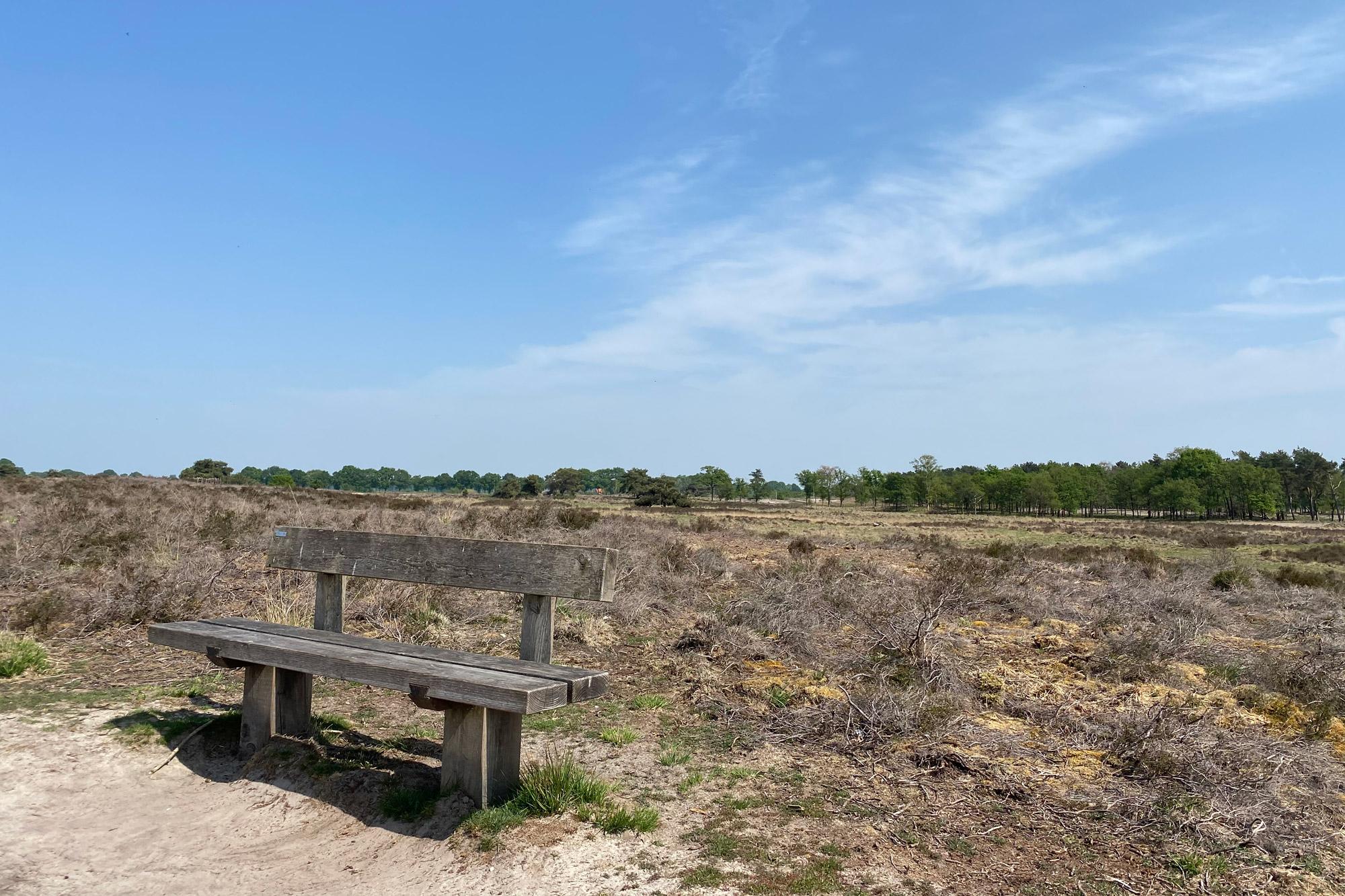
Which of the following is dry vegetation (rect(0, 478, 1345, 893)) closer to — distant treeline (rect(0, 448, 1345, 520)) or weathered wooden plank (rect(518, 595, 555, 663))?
weathered wooden plank (rect(518, 595, 555, 663))

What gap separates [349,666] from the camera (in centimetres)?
436

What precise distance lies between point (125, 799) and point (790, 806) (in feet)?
11.9

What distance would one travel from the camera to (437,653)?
4.61 metres

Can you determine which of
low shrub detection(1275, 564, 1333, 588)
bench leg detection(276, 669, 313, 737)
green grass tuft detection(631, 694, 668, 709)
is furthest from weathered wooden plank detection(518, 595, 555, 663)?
low shrub detection(1275, 564, 1333, 588)

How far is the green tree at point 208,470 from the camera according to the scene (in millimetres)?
57031

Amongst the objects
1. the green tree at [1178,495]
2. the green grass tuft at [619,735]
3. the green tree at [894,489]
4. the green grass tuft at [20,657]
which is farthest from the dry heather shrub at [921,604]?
the green tree at [894,489]

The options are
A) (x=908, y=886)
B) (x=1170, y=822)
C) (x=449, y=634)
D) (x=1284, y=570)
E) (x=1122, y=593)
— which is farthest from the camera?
(x=1284, y=570)

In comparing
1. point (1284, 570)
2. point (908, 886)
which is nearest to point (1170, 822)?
point (908, 886)

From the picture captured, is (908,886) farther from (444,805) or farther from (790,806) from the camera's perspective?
(444,805)

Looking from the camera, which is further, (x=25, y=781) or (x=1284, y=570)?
(x=1284, y=570)

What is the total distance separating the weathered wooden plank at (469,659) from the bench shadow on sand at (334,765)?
2.07 feet

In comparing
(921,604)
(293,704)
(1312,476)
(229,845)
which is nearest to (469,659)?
(229,845)

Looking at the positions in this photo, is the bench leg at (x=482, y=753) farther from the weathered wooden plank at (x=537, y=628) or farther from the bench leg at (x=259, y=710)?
the bench leg at (x=259, y=710)

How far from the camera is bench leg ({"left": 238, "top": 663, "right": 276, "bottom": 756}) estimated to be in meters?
4.97
